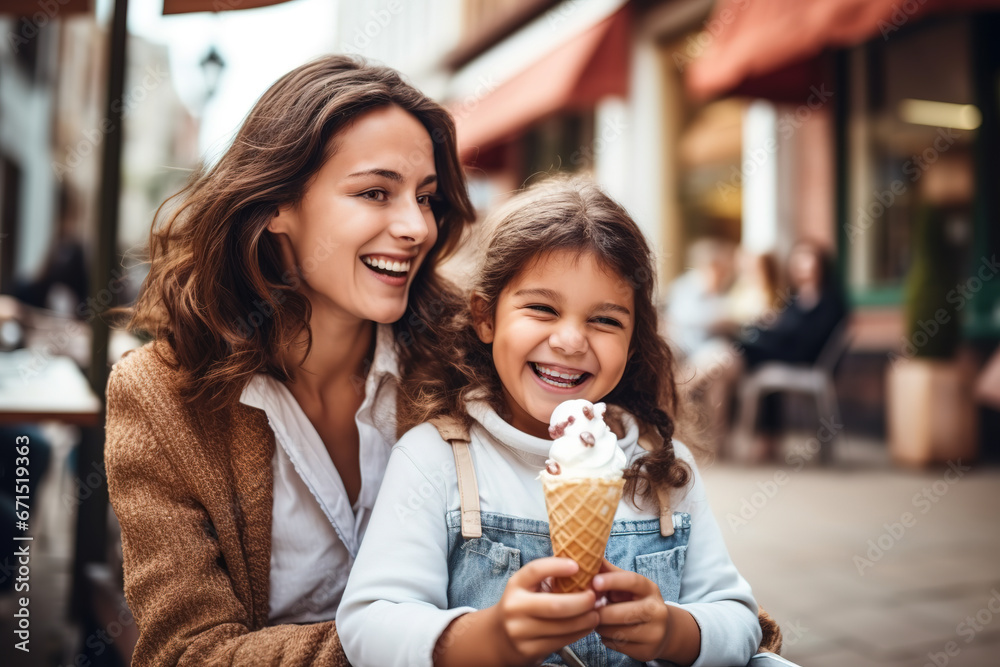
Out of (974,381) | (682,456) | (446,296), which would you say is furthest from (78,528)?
(974,381)

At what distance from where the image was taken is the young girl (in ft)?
4.32

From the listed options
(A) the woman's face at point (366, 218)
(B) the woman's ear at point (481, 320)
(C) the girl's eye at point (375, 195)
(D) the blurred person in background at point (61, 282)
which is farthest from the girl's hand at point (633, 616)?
(D) the blurred person in background at point (61, 282)

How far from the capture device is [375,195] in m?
1.80

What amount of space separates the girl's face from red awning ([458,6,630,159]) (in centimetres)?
738

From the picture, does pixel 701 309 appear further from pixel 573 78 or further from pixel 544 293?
pixel 544 293

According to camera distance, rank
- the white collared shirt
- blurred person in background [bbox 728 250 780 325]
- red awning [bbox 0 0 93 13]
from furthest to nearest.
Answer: blurred person in background [bbox 728 250 780 325] → red awning [bbox 0 0 93 13] → the white collared shirt

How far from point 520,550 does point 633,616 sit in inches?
13.6

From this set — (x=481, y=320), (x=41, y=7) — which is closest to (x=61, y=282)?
(x=41, y=7)

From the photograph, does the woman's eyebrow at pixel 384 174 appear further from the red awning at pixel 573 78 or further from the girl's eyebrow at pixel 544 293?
the red awning at pixel 573 78

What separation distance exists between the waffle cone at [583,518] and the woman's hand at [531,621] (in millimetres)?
76

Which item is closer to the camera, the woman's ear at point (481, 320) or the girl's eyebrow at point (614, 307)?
the girl's eyebrow at point (614, 307)

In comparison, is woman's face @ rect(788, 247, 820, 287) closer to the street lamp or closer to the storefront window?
the storefront window

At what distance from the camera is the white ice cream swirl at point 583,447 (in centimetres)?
133

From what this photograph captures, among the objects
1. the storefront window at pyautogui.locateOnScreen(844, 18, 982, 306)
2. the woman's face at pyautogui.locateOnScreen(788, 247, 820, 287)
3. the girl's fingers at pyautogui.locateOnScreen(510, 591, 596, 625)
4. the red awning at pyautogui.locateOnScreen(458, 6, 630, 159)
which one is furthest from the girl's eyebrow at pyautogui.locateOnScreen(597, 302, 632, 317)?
the red awning at pyautogui.locateOnScreen(458, 6, 630, 159)
